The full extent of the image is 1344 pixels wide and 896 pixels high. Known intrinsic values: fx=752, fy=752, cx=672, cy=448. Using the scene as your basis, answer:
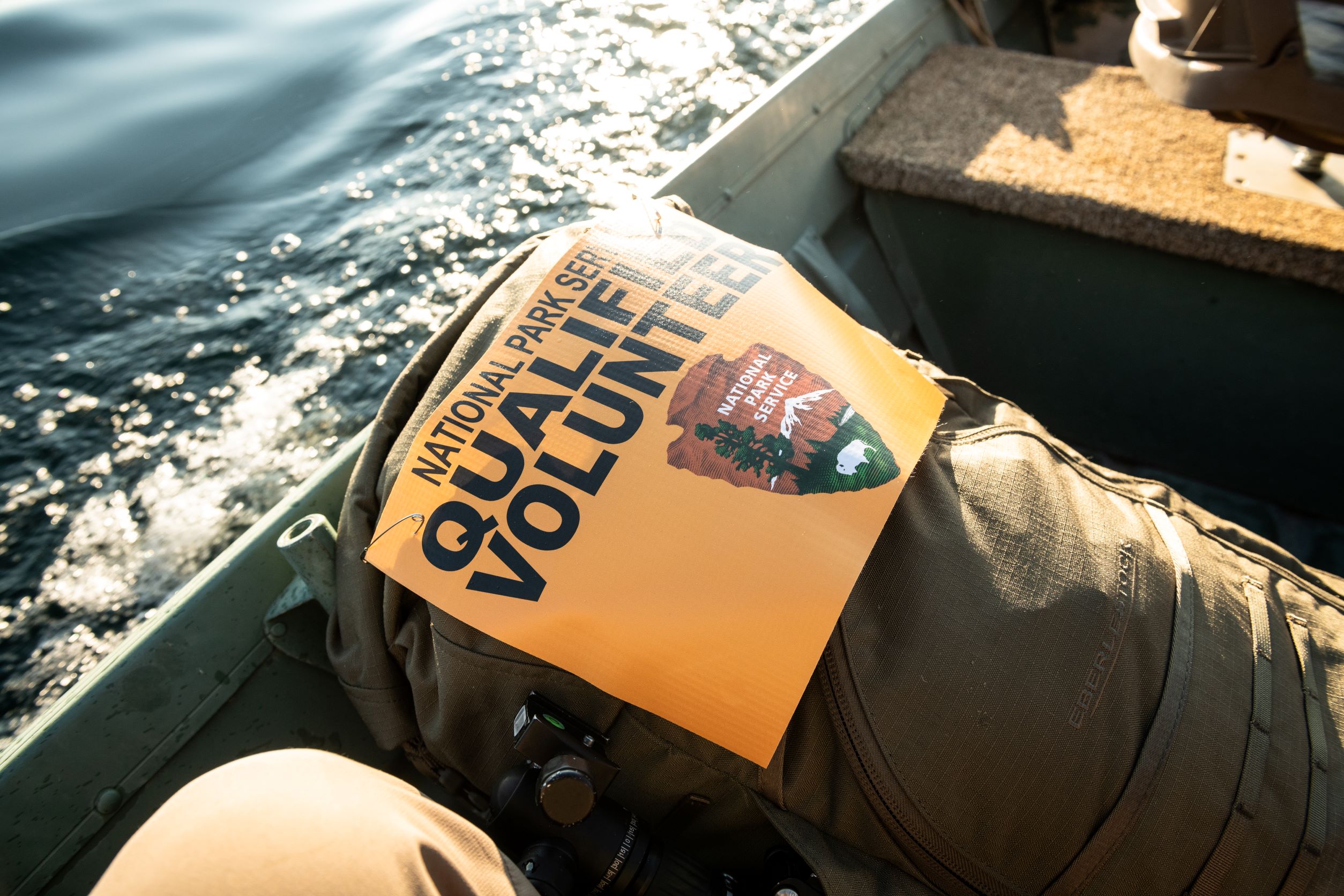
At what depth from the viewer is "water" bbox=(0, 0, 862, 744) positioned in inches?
54.7

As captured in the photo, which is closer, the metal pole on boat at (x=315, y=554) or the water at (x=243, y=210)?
the metal pole on boat at (x=315, y=554)

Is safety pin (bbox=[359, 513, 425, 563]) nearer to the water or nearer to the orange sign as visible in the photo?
the orange sign

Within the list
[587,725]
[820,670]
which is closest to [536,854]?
[587,725]

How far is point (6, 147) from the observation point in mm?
2217

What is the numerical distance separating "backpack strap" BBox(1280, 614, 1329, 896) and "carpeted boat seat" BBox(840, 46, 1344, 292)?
91cm

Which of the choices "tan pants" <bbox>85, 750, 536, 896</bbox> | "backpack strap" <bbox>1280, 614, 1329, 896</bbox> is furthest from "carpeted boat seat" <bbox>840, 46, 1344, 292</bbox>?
"tan pants" <bbox>85, 750, 536, 896</bbox>

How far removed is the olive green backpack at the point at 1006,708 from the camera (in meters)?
0.60

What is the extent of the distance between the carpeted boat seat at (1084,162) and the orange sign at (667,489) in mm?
886

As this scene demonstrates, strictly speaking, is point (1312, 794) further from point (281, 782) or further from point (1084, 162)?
point (1084, 162)

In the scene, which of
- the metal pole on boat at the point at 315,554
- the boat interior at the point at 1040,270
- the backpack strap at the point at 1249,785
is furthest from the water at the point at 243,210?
the backpack strap at the point at 1249,785

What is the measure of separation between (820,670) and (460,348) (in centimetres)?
49

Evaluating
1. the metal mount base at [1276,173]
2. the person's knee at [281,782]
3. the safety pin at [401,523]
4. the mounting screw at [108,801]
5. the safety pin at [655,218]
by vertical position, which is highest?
the safety pin at [655,218]

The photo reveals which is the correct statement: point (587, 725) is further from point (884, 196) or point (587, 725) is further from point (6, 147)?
point (6, 147)

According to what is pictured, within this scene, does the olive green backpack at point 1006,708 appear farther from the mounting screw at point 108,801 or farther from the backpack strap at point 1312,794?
the mounting screw at point 108,801
